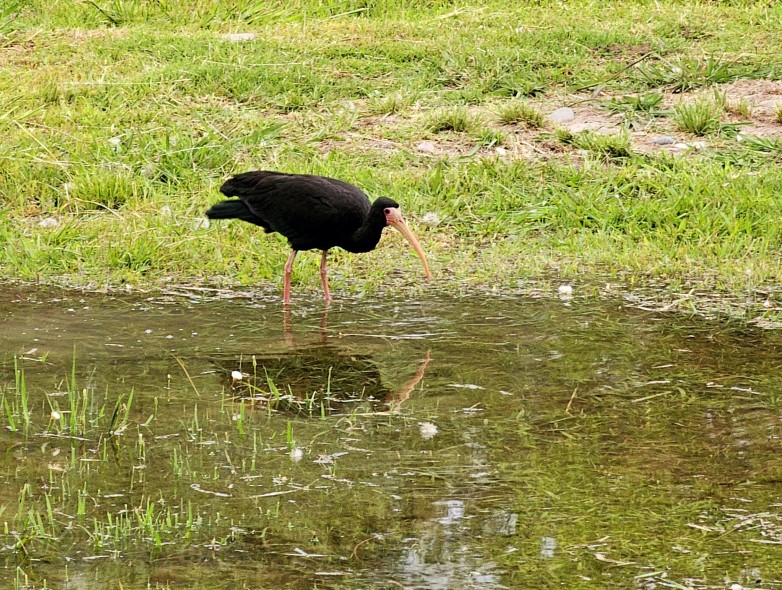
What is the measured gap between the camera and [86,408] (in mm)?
5387

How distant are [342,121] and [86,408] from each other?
5.12 m

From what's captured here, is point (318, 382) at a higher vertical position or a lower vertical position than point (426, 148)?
lower

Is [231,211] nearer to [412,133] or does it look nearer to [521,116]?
[412,133]

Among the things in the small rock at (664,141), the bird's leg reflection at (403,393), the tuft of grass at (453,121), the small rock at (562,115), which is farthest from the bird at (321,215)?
the small rock at (562,115)

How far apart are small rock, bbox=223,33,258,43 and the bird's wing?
13.9ft

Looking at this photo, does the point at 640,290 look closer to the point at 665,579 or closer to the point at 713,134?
the point at 713,134

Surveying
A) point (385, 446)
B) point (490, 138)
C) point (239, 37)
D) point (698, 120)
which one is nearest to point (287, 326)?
→ point (385, 446)

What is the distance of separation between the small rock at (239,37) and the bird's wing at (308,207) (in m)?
4.23

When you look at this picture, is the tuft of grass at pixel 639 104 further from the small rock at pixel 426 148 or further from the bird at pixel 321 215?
the bird at pixel 321 215

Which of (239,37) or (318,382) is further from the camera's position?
(239,37)

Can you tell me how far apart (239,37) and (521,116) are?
10.0ft

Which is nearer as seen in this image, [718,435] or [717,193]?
[718,435]

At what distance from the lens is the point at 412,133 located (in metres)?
9.87

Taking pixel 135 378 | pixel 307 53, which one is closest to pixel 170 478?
pixel 135 378
